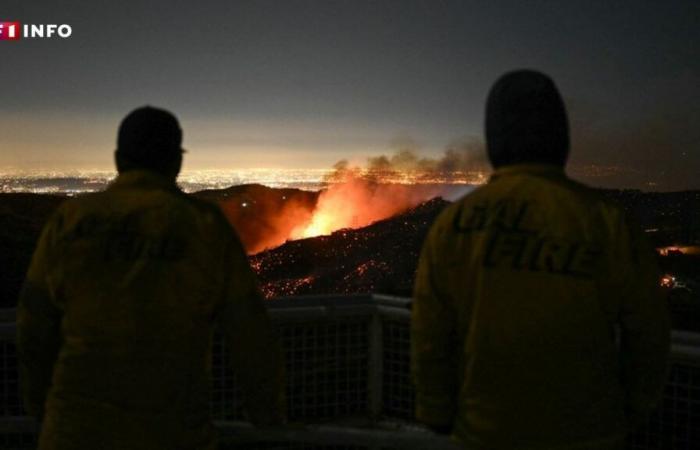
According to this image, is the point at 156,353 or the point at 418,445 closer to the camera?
the point at 156,353

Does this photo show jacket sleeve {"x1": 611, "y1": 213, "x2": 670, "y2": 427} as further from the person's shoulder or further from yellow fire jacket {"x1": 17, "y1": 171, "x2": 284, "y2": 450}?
yellow fire jacket {"x1": 17, "y1": 171, "x2": 284, "y2": 450}

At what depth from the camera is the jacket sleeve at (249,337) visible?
2.36m

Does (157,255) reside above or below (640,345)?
above

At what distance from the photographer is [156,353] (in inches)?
87.5

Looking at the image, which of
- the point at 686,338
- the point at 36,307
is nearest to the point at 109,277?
the point at 36,307

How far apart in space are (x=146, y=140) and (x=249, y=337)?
847 mm

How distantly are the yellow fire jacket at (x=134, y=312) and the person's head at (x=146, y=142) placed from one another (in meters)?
0.05

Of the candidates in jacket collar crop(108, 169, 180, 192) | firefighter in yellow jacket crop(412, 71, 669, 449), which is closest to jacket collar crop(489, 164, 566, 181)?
firefighter in yellow jacket crop(412, 71, 669, 449)

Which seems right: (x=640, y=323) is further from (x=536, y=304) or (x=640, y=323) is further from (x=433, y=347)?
(x=433, y=347)

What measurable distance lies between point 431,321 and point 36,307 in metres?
1.47

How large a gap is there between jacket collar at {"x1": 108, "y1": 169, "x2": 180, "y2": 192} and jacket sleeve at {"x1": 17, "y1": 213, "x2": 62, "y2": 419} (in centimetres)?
29

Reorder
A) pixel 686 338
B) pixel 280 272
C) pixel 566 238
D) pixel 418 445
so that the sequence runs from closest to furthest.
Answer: pixel 566 238
pixel 418 445
pixel 686 338
pixel 280 272

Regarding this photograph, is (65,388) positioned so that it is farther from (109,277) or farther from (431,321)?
(431,321)

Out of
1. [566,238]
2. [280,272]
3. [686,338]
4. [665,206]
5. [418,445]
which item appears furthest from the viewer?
[665,206]
